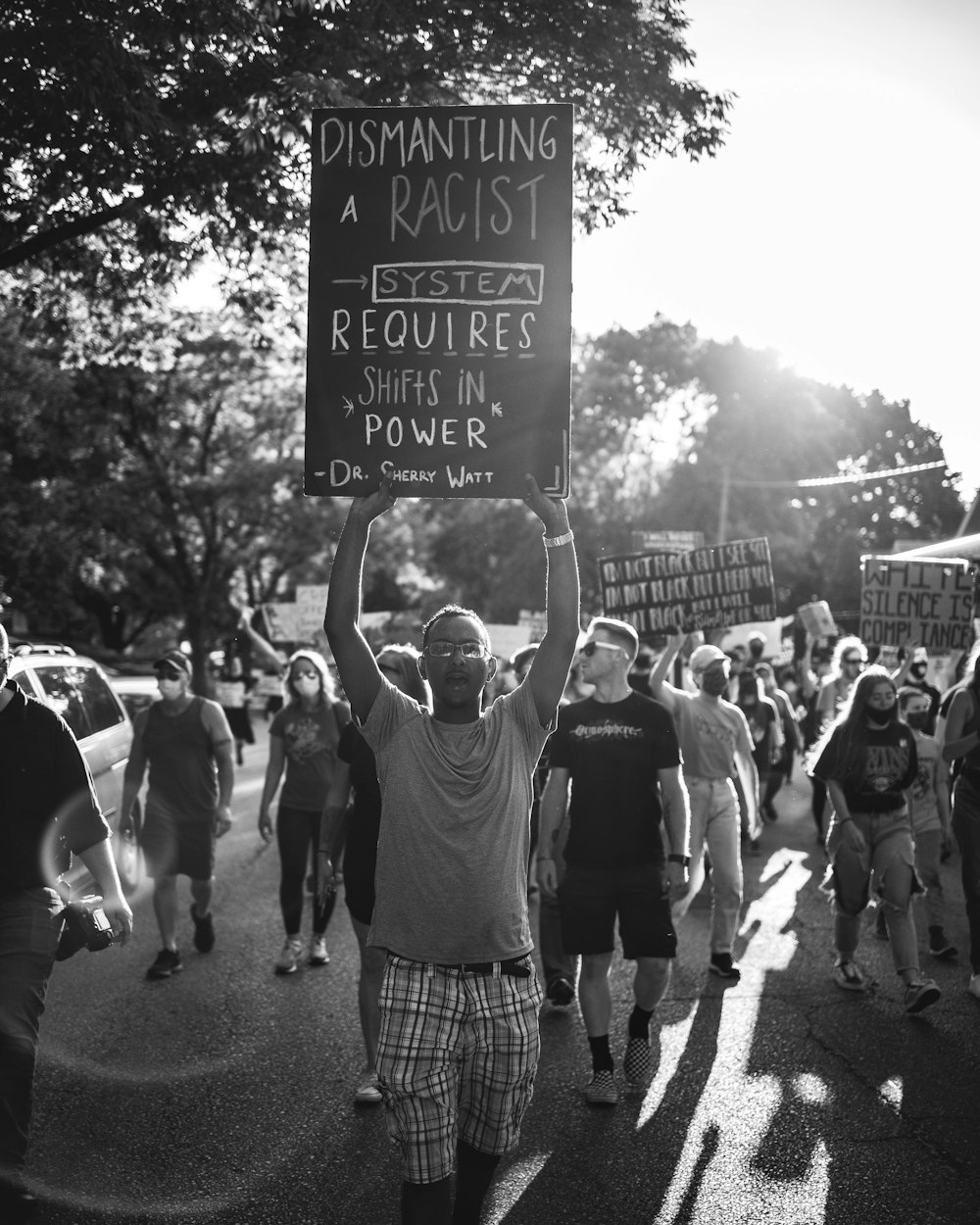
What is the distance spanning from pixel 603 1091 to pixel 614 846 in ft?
3.26

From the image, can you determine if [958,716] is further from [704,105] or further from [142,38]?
[142,38]

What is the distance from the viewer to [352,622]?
12.2 ft

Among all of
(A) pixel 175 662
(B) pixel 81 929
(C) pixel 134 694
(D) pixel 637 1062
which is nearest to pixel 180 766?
(A) pixel 175 662

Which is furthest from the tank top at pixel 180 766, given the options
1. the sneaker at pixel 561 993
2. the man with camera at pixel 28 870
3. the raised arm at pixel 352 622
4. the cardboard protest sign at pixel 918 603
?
the cardboard protest sign at pixel 918 603

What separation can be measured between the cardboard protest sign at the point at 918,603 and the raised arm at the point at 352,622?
27.1 feet

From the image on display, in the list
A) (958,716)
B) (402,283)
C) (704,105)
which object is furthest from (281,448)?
(402,283)

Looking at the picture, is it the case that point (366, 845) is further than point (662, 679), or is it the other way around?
point (662, 679)

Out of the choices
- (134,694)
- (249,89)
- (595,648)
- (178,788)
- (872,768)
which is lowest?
(134,694)

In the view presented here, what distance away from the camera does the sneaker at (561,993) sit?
22.2 ft

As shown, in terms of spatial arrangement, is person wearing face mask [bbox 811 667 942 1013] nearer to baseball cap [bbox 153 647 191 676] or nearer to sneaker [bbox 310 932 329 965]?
sneaker [bbox 310 932 329 965]

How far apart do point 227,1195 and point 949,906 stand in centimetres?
688

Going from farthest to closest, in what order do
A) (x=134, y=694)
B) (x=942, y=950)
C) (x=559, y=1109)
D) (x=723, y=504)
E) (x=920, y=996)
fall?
(x=723, y=504), (x=134, y=694), (x=942, y=950), (x=920, y=996), (x=559, y=1109)

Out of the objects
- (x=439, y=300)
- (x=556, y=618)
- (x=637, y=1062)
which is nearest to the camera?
(x=556, y=618)

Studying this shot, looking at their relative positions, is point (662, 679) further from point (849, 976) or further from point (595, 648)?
point (595, 648)
